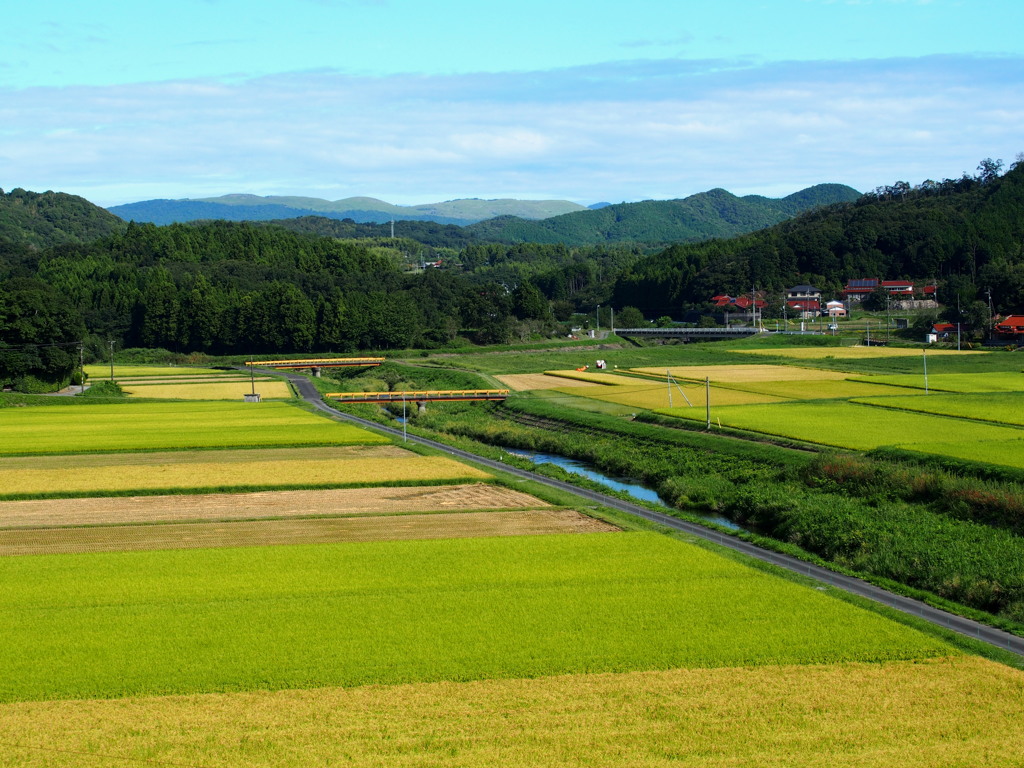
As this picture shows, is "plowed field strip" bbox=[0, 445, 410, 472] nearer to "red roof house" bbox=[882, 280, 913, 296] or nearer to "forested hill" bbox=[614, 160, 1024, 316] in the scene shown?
"red roof house" bbox=[882, 280, 913, 296]

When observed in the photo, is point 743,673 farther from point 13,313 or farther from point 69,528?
point 13,313

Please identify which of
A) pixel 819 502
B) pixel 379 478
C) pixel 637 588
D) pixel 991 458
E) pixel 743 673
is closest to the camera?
pixel 743 673

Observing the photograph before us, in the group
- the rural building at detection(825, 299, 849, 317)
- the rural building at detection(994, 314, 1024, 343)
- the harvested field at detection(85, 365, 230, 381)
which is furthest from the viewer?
the rural building at detection(825, 299, 849, 317)

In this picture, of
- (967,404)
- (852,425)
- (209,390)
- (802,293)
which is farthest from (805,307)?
(852,425)

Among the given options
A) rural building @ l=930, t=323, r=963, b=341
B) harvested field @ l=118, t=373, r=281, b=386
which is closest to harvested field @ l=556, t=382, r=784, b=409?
harvested field @ l=118, t=373, r=281, b=386

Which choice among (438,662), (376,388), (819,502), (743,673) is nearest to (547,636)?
(438,662)

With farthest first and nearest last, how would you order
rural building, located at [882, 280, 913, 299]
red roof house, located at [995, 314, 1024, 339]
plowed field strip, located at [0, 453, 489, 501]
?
rural building, located at [882, 280, 913, 299]
red roof house, located at [995, 314, 1024, 339]
plowed field strip, located at [0, 453, 489, 501]

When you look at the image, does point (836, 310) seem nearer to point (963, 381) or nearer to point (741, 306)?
point (741, 306)
